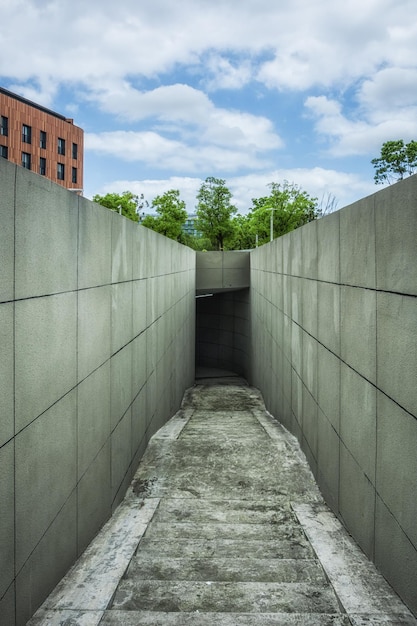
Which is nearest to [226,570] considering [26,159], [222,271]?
[222,271]

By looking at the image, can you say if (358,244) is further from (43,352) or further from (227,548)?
(227,548)

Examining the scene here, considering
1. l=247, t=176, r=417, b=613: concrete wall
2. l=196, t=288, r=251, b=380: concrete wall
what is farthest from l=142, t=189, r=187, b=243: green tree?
l=247, t=176, r=417, b=613: concrete wall

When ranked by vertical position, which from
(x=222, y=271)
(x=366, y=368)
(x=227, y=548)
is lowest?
(x=227, y=548)

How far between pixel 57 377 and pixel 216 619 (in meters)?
2.48

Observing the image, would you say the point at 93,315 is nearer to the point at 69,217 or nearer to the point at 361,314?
the point at 69,217

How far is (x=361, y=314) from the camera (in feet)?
21.1

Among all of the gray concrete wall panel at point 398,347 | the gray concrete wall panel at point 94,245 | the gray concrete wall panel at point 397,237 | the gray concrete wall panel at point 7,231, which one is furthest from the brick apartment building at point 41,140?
the gray concrete wall panel at point 7,231

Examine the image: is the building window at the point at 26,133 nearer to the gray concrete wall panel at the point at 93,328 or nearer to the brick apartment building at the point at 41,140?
the brick apartment building at the point at 41,140

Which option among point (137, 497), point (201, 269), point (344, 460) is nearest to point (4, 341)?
point (344, 460)

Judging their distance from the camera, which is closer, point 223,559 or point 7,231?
point 7,231

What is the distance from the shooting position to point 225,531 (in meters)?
7.30

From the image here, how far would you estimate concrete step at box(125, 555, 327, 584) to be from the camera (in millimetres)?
5852

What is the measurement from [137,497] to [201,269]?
21.9m

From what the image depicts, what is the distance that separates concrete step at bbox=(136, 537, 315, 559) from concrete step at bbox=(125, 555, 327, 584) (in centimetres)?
17
